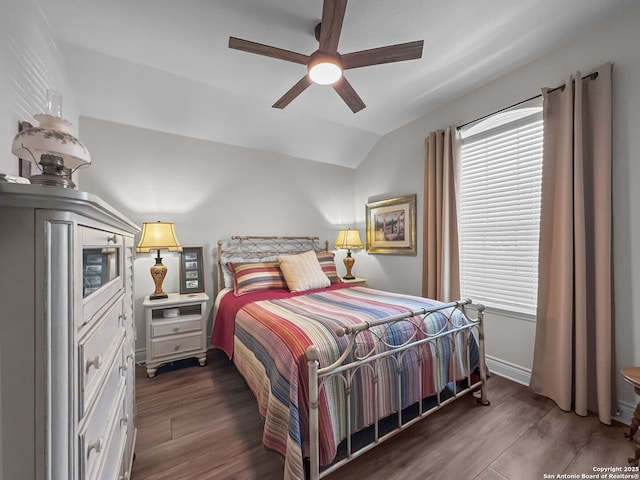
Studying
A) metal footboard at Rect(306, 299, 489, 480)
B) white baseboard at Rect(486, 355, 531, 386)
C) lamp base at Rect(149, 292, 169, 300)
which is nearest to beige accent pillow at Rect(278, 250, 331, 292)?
lamp base at Rect(149, 292, 169, 300)

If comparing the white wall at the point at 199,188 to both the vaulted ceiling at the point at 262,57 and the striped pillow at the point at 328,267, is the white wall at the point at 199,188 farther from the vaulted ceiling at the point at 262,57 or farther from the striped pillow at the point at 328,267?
the striped pillow at the point at 328,267

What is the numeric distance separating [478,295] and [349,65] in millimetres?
2438

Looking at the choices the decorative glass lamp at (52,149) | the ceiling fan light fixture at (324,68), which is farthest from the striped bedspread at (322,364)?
the ceiling fan light fixture at (324,68)

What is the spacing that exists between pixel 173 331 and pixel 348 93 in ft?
8.74

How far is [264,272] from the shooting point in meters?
2.92

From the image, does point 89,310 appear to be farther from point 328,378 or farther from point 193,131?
point 193,131

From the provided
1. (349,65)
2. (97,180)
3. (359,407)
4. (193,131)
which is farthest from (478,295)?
(97,180)

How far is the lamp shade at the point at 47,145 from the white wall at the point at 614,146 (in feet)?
9.83

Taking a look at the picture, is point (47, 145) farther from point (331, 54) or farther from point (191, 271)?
point (191, 271)

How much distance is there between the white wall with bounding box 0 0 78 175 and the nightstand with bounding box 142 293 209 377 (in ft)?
4.95

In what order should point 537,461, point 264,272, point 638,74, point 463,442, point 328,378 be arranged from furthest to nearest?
point 264,272, point 638,74, point 463,442, point 537,461, point 328,378

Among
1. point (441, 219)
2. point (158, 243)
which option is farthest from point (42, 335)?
point (441, 219)

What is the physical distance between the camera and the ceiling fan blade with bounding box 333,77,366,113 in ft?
6.42

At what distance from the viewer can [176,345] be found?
2617 mm
